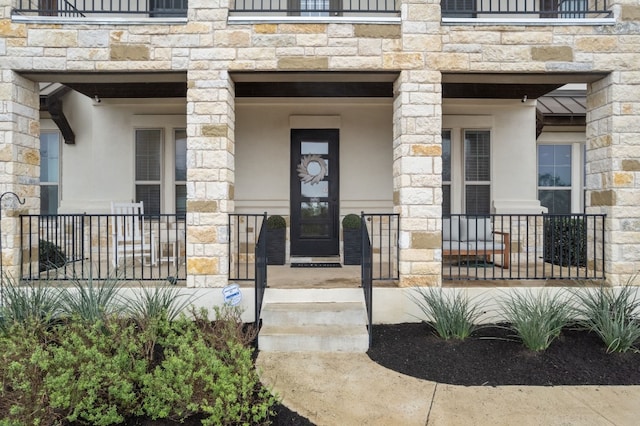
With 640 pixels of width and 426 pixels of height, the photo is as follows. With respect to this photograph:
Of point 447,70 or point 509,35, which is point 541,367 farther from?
point 509,35

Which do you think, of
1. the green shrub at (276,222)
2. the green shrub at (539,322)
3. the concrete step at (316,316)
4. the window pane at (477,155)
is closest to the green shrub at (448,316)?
the green shrub at (539,322)

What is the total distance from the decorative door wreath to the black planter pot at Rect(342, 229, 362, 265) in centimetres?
117

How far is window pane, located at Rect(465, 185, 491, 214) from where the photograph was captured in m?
7.67

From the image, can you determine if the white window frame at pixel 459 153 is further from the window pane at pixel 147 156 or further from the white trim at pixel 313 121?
the window pane at pixel 147 156

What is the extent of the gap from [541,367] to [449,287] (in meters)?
1.41

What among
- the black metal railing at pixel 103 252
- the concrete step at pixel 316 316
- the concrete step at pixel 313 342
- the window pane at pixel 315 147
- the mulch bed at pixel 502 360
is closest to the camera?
the mulch bed at pixel 502 360

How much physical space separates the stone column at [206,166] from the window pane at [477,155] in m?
4.74

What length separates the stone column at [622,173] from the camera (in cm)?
507

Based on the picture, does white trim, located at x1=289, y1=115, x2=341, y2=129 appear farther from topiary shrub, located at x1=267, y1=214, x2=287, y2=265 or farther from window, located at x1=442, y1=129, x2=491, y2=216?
window, located at x1=442, y1=129, x2=491, y2=216

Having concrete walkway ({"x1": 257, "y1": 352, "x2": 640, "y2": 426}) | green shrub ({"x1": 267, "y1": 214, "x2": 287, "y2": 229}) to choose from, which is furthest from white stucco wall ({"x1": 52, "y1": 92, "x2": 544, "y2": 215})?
concrete walkway ({"x1": 257, "y1": 352, "x2": 640, "y2": 426})

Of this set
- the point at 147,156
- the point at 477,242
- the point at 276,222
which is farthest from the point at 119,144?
the point at 477,242

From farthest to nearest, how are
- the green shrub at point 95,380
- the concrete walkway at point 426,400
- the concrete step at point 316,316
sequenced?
the concrete step at point 316,316 → the concrete walkway at point 426,400 → the green shrub at point 95,380

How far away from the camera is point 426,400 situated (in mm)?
3457

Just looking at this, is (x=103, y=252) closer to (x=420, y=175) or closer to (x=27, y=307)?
(x=27, y=307)
